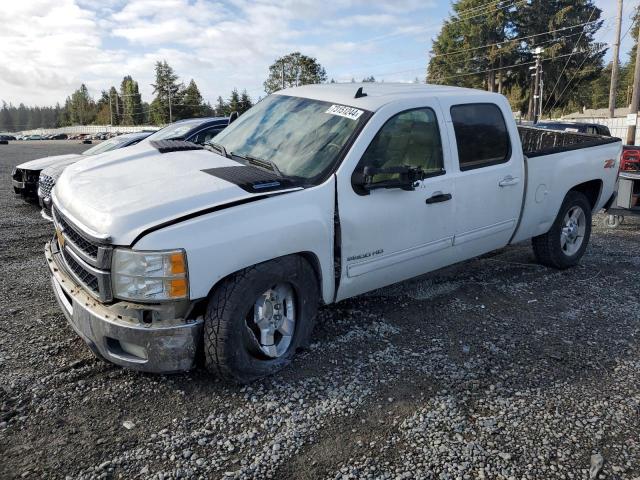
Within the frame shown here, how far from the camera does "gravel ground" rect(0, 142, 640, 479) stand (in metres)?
2.69

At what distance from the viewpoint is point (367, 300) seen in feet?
15.9

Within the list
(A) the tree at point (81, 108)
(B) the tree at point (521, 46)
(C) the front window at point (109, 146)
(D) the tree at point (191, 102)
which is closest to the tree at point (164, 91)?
(D) the tree at point (191, 102)

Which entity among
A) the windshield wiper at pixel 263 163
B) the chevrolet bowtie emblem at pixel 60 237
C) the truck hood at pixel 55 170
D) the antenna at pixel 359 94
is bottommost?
the chevrolet bowtie emblem at pixel 60 237

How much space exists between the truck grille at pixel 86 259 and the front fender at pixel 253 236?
26 cm

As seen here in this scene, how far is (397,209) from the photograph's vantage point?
394 cm

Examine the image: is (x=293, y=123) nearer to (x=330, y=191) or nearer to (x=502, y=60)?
(x=330, y=191)

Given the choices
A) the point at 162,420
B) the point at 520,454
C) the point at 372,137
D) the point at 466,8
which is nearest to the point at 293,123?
the point at 372,137

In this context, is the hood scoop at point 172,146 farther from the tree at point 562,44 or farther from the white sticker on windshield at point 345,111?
the tree at point 562,44

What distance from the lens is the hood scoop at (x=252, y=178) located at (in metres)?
3.34

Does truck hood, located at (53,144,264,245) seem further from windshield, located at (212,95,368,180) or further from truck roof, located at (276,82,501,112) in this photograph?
truck roof, located at (276,82,501,112)

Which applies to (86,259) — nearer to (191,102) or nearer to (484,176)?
(484,176)

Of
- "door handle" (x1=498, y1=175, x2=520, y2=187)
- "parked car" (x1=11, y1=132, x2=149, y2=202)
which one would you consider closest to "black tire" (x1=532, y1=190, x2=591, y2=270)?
"door handle" (x1=498, y1=175, x2=520, y2=187)

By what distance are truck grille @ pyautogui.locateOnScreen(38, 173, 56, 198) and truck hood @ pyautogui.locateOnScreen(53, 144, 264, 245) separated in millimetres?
4005

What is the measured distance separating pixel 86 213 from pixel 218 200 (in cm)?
80
